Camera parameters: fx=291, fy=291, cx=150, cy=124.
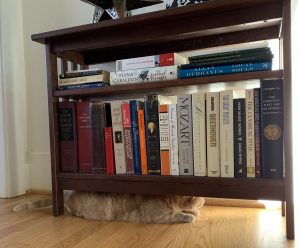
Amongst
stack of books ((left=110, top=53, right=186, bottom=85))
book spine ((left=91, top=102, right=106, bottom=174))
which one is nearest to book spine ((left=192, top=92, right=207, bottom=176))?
stack of books ((left=110, top=53, right=186, bottom=85))

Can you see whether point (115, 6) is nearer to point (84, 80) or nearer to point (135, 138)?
point (84, 80)

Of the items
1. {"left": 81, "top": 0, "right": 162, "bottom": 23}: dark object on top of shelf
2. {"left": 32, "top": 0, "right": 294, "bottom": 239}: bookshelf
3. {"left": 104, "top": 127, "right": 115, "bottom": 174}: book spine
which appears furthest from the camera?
{"left": 81, "top": 0, "right": 162, "bottom": 23}: dark object on top of shelf

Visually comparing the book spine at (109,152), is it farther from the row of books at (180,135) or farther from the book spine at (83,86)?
the book spine at (83,86)

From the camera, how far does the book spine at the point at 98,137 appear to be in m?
1.06

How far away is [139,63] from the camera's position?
1.00 m

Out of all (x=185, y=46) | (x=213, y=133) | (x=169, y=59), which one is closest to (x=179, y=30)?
(x=169, y=59)

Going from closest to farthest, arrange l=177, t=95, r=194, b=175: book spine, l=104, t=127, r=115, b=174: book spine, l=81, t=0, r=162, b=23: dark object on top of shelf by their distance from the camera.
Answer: l=177, t=95, r=194, b=175: book spine, l=104, t=127, r=115, b=174: book spine, l=81, t=0, r=162, b=23: dark object on top of shelf

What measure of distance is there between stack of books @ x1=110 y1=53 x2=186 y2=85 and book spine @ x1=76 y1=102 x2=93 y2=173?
6.0 inches

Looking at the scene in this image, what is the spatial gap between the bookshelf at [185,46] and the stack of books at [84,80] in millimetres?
29

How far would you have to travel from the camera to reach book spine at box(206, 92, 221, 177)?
2.94 feet

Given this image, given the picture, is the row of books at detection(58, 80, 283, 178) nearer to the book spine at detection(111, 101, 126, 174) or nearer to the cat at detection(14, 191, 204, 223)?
the book spine at detection(111, 101, 126, 174)

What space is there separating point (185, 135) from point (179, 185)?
6.3 inches

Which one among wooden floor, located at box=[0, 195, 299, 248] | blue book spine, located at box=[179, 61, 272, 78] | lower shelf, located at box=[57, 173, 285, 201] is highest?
blue book spine, located at box=[179, 61, 272, 78]

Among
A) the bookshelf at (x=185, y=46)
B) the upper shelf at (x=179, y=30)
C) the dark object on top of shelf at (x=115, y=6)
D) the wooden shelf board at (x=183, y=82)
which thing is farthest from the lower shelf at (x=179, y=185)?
the dark object on top of shelf at (x=115, y=6)
